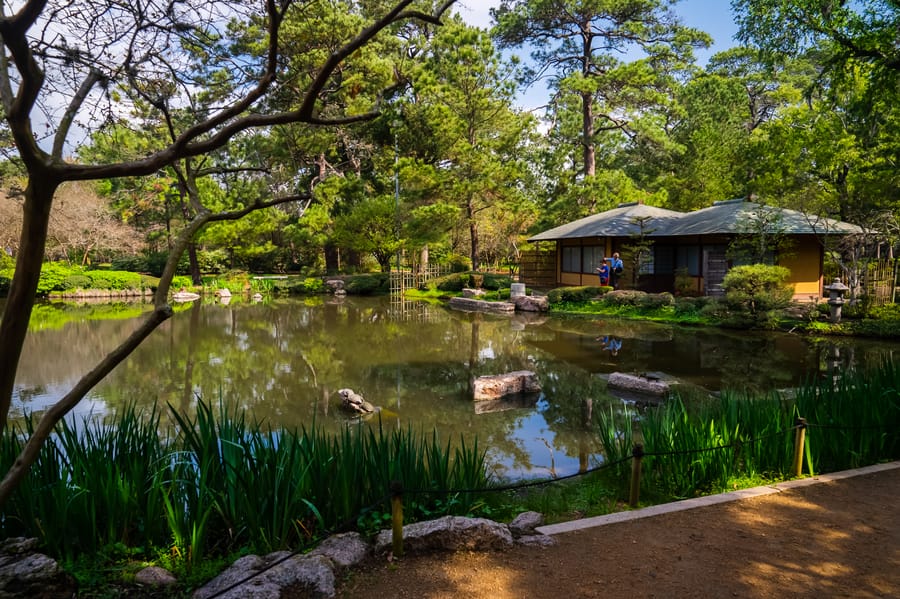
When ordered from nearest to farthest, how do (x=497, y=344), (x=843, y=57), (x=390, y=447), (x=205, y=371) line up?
(x=390, y=447) → (x=843, y=57) → (x=205, y=371) → (x=497, y=344)

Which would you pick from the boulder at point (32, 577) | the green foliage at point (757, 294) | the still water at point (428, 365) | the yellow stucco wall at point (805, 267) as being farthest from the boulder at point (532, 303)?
the boulder at point (32, 577)

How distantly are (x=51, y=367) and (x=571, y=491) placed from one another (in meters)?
9.91

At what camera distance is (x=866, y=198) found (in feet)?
47.2

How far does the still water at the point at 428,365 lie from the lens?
22.6 ft

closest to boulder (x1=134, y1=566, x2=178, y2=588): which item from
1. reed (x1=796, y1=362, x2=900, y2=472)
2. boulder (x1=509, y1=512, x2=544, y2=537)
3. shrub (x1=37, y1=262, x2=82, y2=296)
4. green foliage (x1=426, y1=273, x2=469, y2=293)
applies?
boulder (x1=509, y1=512, x2=544, y2=537)

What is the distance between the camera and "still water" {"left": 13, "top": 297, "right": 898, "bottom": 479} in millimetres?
6879

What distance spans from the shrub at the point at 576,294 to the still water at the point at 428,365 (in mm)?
2014

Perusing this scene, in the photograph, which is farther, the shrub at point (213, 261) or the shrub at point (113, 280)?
the shrub at point (213, 261)

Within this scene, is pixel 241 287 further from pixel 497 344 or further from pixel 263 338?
pixel 497 344

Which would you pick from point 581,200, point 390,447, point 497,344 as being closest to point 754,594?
point 390,447

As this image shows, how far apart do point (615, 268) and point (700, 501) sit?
607 inches

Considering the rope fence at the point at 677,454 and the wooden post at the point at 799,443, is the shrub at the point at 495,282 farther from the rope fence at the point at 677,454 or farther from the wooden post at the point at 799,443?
the wooden post at the point at 799,443

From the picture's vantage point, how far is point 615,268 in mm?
18609

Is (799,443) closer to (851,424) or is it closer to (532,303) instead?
(851,424)
